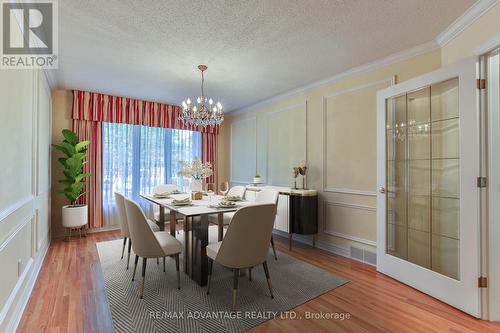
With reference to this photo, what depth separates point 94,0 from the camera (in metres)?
1.95

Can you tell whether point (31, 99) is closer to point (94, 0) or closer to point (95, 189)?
point (94, 0)

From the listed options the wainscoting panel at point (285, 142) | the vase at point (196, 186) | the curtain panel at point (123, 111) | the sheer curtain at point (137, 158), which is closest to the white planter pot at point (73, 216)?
the sheer curtain at point (137, 158)

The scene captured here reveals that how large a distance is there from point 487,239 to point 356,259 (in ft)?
4.99

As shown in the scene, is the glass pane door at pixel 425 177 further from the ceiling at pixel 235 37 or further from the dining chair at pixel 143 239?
the dining chair at pixel 143 239

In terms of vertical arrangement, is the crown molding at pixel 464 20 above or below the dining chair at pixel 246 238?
above

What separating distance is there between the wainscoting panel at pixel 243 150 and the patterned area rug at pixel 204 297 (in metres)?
2.59

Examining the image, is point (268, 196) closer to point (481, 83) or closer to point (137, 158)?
point (481, 83)

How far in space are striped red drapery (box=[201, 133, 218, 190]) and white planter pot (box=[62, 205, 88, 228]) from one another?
8.01 ft

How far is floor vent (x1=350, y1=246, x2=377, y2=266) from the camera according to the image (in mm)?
3096

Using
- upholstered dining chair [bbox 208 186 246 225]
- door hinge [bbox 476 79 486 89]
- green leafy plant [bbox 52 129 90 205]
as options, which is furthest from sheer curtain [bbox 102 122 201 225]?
door hinge [bbox 476 79 486 89]

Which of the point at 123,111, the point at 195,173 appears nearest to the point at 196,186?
the point at 195,173

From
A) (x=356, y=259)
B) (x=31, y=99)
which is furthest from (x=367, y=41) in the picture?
(x=31, y=99)

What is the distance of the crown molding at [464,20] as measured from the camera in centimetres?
198

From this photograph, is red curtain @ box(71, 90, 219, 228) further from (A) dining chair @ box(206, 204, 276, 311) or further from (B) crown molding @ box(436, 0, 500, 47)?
(B) crown molding @ box(436, 0, 500, 47)
